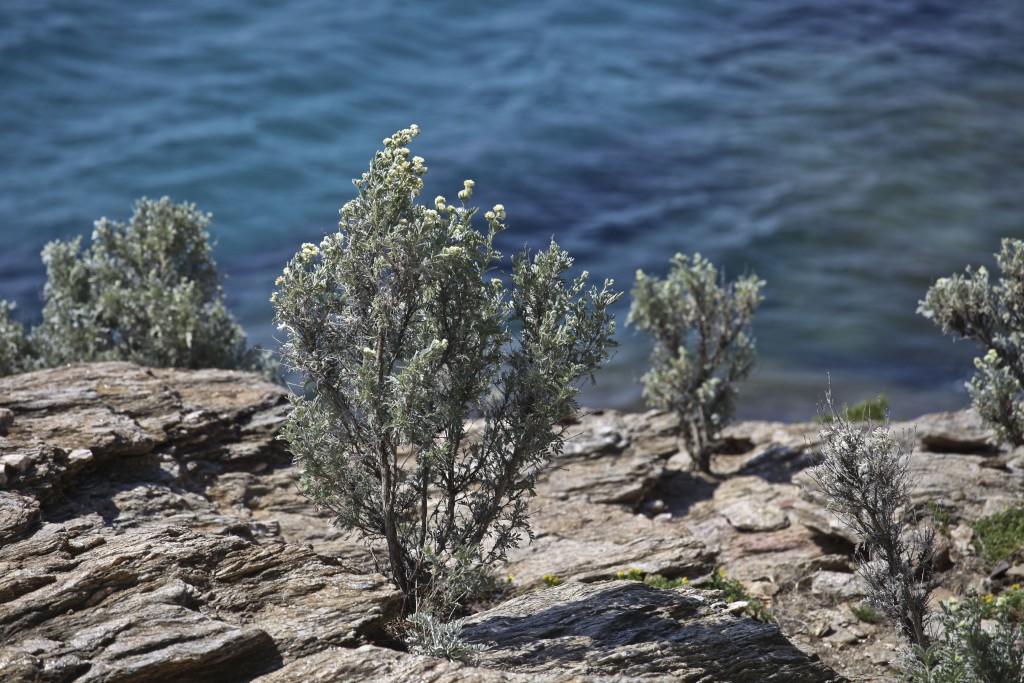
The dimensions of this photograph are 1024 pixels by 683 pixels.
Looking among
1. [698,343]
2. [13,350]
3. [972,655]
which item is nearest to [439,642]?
[972,655]

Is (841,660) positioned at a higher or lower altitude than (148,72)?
lower

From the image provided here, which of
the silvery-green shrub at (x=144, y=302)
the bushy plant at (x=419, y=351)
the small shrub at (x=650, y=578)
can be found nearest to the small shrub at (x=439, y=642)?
the bushy plant at (x=419, y=351)

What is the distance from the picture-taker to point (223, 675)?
27.5 ft

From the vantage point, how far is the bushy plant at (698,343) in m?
16.1

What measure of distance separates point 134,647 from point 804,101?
122ft

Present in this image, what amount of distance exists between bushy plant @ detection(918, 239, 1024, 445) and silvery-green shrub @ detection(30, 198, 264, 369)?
10352 mm

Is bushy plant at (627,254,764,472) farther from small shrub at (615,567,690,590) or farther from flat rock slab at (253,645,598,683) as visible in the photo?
flat rock slab at (253,645,598,683)

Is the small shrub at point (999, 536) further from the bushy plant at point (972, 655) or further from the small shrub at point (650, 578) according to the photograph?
the small shrub at point (650, 578)

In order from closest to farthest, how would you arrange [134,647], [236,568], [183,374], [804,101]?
1. [134,647]
2. [236,568]
3. [183,374]
4. [804,101]

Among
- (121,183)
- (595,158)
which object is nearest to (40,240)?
(121,183)

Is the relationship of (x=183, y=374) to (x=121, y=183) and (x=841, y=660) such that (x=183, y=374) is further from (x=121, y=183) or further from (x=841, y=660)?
(x=121, y=183)

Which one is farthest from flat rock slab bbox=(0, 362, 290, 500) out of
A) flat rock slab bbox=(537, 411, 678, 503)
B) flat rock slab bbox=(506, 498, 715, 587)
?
flat rock slab bbox=(537, 411, 678, 503)

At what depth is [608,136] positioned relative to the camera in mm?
38031

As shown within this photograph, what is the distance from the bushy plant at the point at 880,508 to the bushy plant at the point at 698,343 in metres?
5.40
